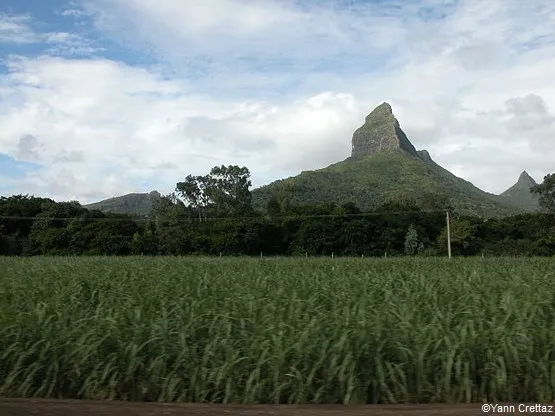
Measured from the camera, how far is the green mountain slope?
317 ft

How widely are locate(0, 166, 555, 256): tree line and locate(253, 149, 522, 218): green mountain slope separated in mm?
24589

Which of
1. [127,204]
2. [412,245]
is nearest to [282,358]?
[412,245]

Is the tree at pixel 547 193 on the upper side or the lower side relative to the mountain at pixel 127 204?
lower

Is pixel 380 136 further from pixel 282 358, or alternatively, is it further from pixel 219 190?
pixel 282 358

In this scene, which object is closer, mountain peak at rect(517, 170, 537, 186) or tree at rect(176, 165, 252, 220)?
tree at rect(176, 165, 252, 220)

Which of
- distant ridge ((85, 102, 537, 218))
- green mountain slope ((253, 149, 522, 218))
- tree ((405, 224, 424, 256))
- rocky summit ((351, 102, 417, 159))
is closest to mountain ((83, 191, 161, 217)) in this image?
distant ridge ((85, 102, 537, 218))

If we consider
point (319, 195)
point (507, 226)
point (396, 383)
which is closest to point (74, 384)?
point (396, 383)

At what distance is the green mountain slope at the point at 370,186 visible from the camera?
96.6 metres

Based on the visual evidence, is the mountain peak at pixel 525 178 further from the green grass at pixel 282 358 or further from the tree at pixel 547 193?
the green grass at pixel 282 358

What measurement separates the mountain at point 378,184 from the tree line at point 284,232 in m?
12.7

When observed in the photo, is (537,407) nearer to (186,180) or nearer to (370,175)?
(186,180)

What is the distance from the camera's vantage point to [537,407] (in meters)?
4.32

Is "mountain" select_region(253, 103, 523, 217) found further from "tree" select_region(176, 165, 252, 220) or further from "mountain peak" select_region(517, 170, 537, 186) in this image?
"mountain peak" select_region(517, 170, 537, 186)

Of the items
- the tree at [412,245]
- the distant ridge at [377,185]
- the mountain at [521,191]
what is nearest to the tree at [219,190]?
the distant ridge at [377,185]
